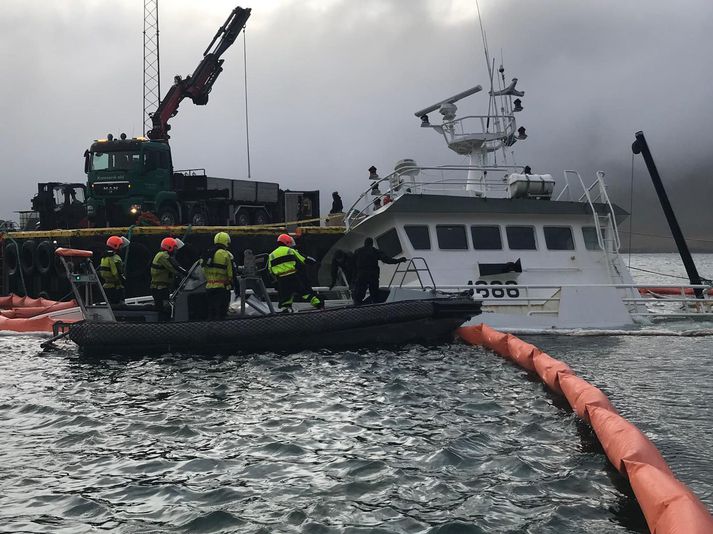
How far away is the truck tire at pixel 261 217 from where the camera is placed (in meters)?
25.3

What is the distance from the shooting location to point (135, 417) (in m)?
6.75

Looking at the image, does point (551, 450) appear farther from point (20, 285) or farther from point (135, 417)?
point (20, 285)

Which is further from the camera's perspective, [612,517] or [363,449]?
[363,449]

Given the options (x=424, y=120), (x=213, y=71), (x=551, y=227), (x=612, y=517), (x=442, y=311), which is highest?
(x=213, y=71)

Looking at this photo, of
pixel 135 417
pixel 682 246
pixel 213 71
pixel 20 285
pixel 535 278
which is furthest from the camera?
pixel 213 71

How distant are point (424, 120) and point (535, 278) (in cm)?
575

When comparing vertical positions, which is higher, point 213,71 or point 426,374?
point 213,71

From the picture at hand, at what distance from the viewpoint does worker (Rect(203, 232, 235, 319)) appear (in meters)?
10.7

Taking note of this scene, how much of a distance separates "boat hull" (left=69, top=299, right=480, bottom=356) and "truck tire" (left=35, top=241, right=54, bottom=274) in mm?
9198

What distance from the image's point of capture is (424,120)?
58.3 ft

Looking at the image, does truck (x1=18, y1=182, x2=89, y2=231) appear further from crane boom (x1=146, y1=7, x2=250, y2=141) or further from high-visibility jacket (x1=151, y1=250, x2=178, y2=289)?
high-visibility jacket (x1=151, y1=250, x2=178, y2=289)

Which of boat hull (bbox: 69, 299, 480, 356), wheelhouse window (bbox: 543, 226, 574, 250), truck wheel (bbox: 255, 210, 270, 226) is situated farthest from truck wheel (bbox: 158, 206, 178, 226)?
wheelhouse window (bbox: 543, 226, 574, 250)

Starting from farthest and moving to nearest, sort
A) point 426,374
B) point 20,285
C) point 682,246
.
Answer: point 20,285, point 682,246, point 426,374

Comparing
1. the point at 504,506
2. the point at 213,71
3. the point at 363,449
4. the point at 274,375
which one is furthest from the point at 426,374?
the point at 213,71
